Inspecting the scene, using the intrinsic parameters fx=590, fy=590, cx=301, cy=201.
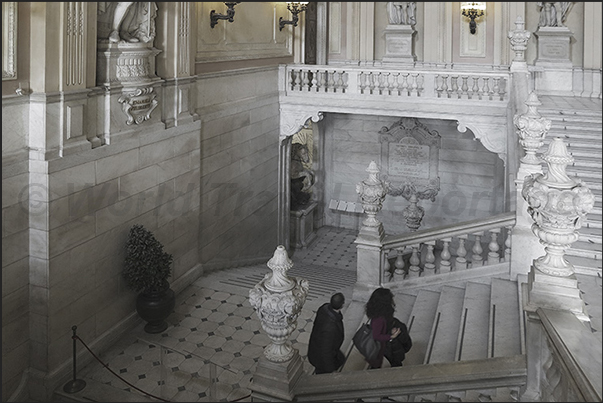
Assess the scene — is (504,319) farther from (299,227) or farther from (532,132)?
(299,227)

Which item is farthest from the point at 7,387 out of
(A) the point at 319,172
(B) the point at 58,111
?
(A) the point at 319,172

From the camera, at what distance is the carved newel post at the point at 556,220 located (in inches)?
174

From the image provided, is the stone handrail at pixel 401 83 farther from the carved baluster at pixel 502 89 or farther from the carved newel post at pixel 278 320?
the carved newel post at pixel 278 320

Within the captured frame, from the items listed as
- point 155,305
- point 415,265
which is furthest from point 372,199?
point 155,305

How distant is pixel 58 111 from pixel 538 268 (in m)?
5.44

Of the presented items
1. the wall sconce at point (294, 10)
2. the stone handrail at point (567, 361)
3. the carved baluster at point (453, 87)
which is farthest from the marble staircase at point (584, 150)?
the wall sconce at point (294, 10)

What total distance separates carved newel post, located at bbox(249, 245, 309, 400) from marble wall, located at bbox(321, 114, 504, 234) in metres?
11.2

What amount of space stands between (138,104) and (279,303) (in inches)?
166

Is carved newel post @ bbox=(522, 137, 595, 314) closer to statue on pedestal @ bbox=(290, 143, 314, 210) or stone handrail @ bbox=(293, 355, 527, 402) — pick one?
stone handrail @ bbox=(293, 355, 527, 402)

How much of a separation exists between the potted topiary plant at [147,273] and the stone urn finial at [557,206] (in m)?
5.12

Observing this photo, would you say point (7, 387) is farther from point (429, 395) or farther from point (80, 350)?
point (429, 395)

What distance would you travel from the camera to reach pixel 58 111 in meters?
6.89

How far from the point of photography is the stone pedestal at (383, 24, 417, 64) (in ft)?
49.8

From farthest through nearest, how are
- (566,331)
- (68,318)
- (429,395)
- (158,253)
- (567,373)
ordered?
(158,253)
(68,318)
(429,395)
(566,331)
(567,373)
